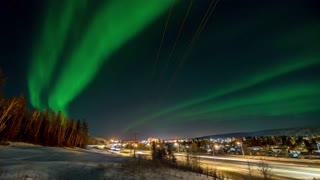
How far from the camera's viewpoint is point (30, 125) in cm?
5806

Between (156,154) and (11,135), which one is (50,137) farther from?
(156,154)

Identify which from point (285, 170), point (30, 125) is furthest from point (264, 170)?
point (30, 125)

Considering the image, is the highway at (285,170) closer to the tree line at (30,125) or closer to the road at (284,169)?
the road at (284,169)

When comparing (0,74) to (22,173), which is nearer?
(22,173)

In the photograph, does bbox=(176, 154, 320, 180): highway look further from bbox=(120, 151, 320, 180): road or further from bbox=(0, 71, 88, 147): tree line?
bbox=(0, 71, 88, 147): tree line

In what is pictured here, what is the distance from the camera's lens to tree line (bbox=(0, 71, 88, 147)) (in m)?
48.2

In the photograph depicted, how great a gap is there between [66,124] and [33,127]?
67.1 ft

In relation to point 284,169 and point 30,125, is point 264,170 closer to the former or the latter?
point 284,169

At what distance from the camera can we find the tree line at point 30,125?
48216mm

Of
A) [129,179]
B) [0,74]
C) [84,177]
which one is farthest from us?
[0,74]

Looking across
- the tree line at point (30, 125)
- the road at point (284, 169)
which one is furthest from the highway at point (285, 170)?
Result: the tree line at point (30, 125)

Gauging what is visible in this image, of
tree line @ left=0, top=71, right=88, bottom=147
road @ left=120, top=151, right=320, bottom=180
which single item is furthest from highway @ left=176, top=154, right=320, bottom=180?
tree line @ left=0, top=71, right=88, bottom=147

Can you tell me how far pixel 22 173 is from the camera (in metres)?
13.5

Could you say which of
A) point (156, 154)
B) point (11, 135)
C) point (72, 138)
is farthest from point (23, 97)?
point (156, 154)
